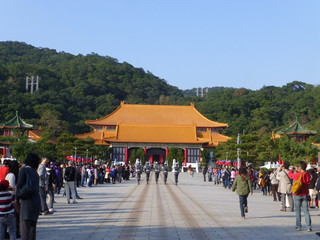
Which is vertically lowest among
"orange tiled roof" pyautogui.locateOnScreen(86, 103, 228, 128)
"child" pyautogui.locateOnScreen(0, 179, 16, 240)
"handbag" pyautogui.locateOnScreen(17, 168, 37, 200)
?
"child" pyautogui.locateOnScreen(0, 179, 16, 240)

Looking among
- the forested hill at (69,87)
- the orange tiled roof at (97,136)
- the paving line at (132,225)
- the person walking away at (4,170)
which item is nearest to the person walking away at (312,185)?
the paving line at (132,225)

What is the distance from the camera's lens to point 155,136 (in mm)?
76188

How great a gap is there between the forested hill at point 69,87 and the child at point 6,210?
73025 millimetres

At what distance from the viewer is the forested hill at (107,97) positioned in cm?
8650

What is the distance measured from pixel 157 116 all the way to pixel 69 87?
31068 mm

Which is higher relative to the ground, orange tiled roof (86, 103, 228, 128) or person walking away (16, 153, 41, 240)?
orange tiled roof (86, 103, 228, 128)

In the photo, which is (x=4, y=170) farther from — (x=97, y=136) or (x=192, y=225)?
(x=97, y=136)

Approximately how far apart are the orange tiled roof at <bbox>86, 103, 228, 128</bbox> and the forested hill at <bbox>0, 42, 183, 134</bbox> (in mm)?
8764

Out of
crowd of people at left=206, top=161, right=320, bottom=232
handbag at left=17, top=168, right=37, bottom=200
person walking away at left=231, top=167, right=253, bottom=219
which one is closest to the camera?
handbag at left=17, top=168, right=37, bottom=200

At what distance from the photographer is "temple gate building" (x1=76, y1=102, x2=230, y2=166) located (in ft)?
246

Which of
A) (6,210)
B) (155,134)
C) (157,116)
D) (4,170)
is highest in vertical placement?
(157,116)

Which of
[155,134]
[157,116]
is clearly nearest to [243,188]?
[155,134]

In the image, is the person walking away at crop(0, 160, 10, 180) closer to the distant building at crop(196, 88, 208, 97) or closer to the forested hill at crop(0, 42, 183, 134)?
the forested hill at crop(0, 42, 183, 134)

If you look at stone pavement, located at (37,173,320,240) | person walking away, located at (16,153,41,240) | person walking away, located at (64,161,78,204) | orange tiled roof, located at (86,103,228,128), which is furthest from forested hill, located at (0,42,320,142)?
person walking away, located at (16,153,41,240)
